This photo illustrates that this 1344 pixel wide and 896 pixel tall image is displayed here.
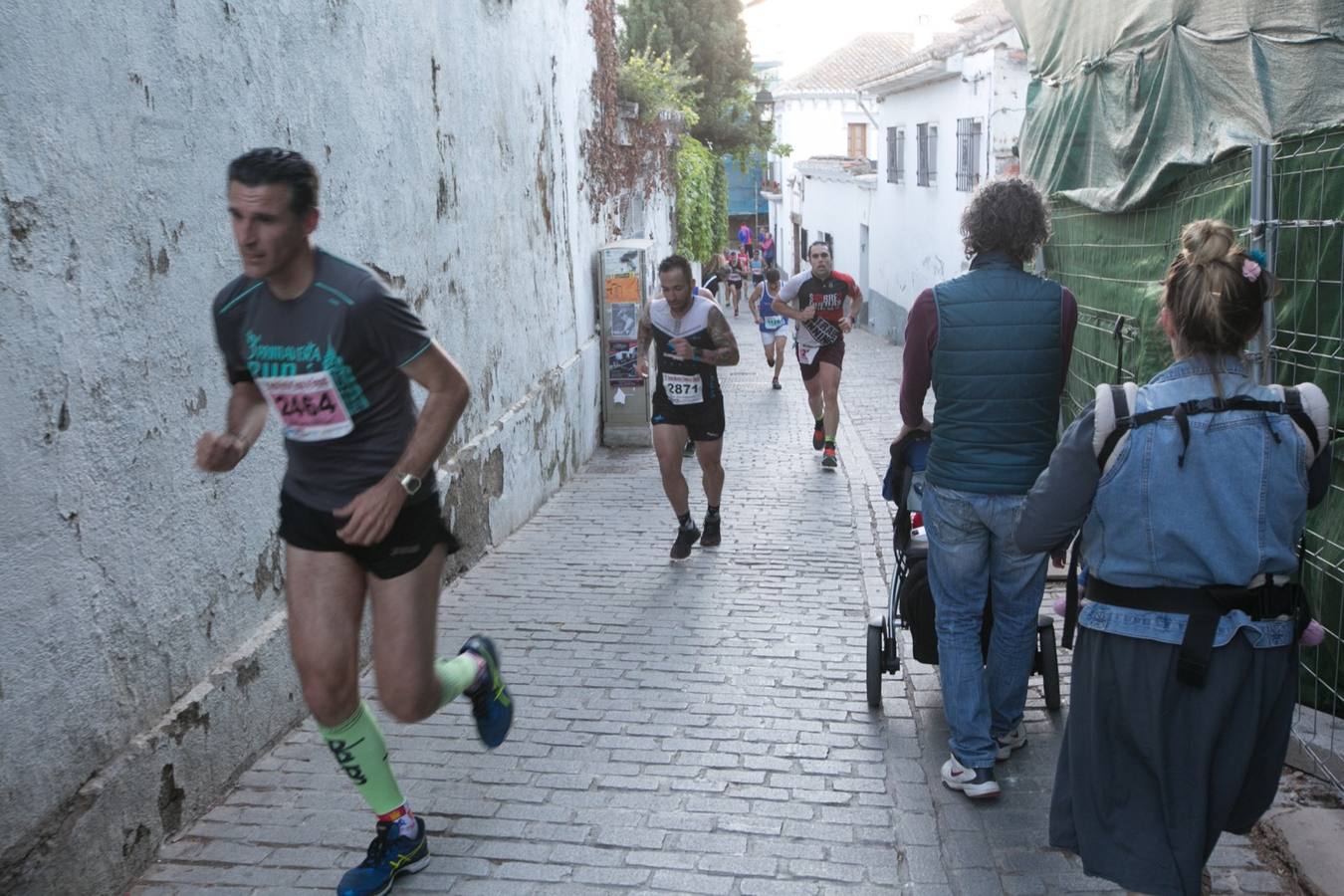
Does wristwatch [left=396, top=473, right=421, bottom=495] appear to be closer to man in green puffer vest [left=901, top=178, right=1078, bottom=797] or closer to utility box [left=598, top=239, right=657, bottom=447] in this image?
man in green puffer vest [left=901, top=178, right=1078, bottom=797]

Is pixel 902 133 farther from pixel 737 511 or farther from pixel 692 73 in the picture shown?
pixel 737 511

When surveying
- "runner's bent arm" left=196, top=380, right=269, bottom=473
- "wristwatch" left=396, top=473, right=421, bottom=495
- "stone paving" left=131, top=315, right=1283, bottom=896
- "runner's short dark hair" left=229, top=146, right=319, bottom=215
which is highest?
"runner's short dark hair" left=229, top=146, right=319, bottom=215

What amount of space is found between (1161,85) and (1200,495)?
158 inches

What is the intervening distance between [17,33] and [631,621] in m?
3.92

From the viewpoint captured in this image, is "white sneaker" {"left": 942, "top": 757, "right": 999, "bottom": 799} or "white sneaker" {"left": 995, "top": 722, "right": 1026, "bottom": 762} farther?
"white sneaker" {"left": 995, "top": 722, "right": 1026, "bottom": 762}

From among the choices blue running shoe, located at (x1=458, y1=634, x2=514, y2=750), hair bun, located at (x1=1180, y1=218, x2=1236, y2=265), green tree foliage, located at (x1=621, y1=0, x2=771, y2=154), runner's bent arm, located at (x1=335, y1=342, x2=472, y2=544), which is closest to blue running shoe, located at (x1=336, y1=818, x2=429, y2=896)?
blue running shoe, located at (x1=458, y1=634, x2=514, y2=750)

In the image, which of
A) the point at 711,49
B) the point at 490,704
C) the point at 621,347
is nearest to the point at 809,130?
the point at 711,49

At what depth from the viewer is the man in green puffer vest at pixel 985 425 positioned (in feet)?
12.9

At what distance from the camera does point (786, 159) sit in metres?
54.0

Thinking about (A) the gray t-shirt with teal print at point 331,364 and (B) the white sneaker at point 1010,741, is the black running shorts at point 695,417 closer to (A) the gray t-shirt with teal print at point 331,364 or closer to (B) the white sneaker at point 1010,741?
(B) the white sneaker at point 1010,741

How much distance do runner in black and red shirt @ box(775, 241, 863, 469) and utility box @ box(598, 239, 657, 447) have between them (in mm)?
1976

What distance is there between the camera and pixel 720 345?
7434mm

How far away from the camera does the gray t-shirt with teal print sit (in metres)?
3.18

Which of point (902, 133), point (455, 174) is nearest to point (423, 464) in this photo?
point (455, 174)
